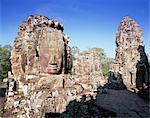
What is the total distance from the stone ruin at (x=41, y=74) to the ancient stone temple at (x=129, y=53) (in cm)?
1178

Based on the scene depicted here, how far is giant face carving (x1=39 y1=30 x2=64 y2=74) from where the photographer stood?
8.88m

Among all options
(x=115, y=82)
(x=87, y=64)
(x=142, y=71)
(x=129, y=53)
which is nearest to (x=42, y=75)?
(x=142, y=71)

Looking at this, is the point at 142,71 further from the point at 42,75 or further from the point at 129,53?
the point at 42,75

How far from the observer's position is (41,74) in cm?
877

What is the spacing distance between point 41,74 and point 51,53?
0.91 meters

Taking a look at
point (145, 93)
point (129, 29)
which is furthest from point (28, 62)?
point (129, 29)

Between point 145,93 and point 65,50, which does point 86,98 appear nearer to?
point 65,50

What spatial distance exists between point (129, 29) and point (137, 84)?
211 inches

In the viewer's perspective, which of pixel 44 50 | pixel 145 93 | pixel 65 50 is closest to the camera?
pixel 44 50

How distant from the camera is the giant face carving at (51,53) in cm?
888

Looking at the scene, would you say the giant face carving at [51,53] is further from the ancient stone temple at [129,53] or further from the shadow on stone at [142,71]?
the ancient stone temple at [129,53]

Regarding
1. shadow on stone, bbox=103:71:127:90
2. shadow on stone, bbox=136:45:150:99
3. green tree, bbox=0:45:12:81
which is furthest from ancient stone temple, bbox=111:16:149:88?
green tree, bbox=0:45:12:81

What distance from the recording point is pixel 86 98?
826cm

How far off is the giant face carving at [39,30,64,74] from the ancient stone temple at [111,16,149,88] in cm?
1197
